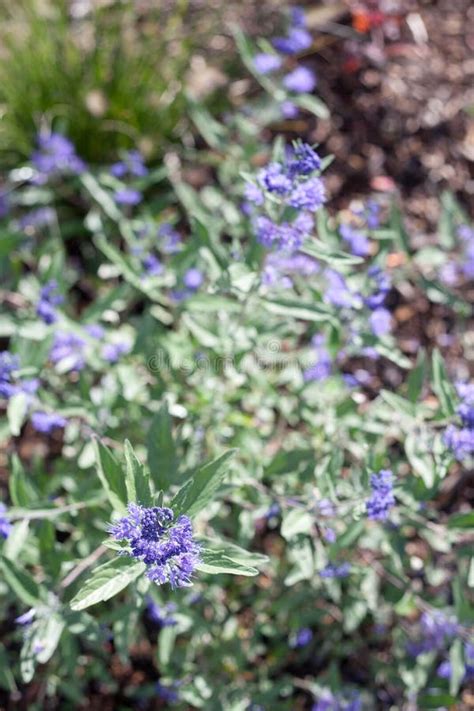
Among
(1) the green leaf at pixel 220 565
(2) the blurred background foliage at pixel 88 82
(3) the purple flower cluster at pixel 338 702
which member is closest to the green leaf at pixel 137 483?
(1) the green leaf at pixel 220 565

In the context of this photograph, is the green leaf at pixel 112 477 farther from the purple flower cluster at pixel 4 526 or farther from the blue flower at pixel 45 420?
the blue flower at pixel 45 420

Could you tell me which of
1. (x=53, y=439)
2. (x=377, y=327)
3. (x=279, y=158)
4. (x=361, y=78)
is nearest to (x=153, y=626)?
(x=53, y=439)

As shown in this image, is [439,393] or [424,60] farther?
[424,60]

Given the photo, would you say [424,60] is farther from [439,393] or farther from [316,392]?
[439,393]

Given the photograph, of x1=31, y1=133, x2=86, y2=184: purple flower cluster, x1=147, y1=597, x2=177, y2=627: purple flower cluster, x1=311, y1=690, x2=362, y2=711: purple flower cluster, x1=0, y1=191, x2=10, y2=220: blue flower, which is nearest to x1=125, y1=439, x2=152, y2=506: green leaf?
x1=147, y1=597, x2=177, y2=627: purple flower cluster

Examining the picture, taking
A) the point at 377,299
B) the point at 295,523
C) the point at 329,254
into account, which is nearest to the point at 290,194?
the point at 329,254

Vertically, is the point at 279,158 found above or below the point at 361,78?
above
